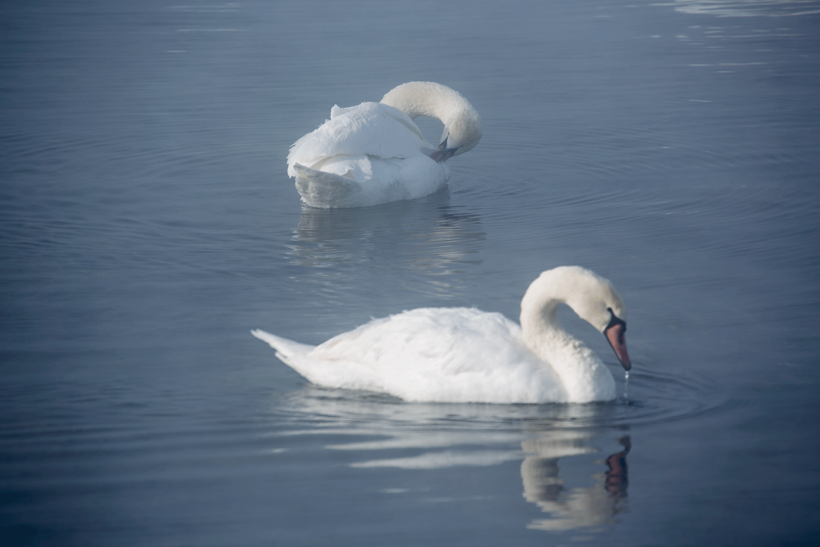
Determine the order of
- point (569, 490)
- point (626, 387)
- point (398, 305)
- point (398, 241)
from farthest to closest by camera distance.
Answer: point (398, 241), point (398, 305), point (626, 387), point (569, 490)

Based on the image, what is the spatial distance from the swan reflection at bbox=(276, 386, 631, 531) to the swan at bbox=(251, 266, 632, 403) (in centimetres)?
9

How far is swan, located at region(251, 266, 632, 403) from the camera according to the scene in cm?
591

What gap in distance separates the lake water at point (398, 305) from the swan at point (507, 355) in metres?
0.12

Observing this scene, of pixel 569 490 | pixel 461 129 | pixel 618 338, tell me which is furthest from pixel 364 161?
pixel 569 490

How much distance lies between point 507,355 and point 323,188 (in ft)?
16.3

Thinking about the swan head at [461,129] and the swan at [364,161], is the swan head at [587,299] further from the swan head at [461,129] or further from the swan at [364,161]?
the swan head at [461,129]

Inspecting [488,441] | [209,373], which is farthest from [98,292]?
[488,441]

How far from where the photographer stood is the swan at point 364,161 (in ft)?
33.9

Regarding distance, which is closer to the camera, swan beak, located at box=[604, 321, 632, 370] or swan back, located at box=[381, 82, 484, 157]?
swan beak, located at box=[604, 321, 632, 370]

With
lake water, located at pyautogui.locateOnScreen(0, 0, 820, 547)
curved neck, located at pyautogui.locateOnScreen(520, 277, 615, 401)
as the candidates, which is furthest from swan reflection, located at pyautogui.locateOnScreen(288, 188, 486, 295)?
curved neck, located at pyautogui.locateOnScreen(520, 277, 615, 401)

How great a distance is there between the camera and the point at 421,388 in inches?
236

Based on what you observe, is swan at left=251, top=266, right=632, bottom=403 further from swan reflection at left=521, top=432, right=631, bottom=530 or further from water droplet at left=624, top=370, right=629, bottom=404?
swan reflection at left=521, top=432, right=631, bottom=530

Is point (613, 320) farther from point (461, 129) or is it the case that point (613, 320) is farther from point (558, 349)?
point (461, 129)

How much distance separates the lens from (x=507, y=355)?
598cm
